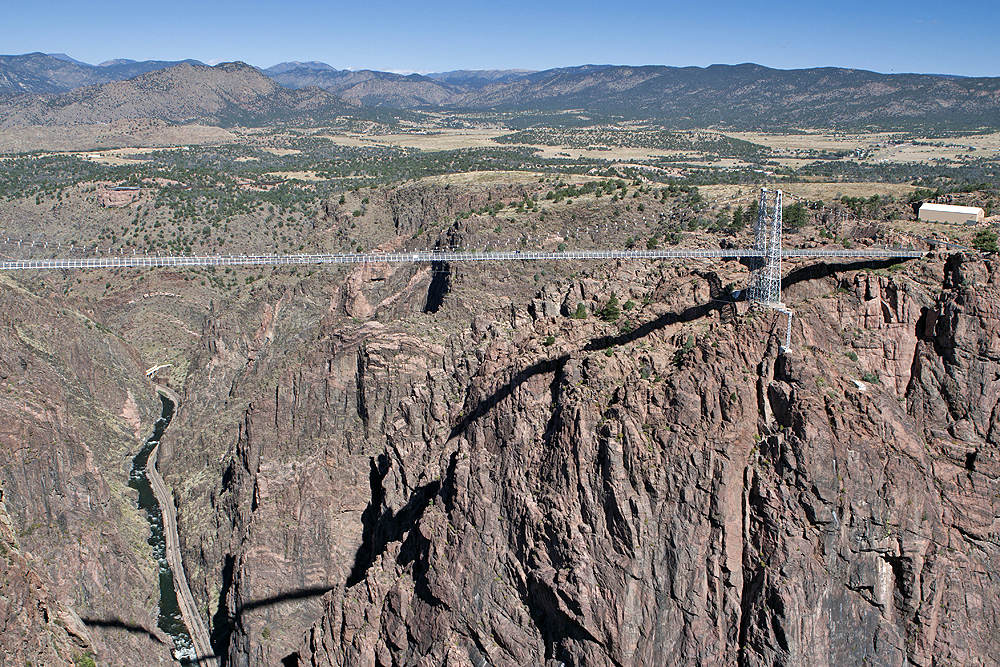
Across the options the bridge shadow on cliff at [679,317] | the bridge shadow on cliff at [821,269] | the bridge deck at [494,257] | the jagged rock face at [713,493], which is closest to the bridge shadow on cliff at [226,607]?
the jagged rock face at [713,493]

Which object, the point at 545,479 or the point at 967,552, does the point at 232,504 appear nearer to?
the point at 545,479

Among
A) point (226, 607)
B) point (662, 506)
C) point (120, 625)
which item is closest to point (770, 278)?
point (662, 506)

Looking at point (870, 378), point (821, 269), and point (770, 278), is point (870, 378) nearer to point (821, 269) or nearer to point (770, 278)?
point (770, 278)

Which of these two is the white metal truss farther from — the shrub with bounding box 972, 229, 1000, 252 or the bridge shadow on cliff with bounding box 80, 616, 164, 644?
the bridge shadow on cliff with bounding box 80, 616, 164, 644

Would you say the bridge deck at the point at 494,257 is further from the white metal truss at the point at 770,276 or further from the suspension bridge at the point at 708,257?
the white metal truss at the point at 770,276

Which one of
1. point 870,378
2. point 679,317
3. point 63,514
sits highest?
point 679,317
